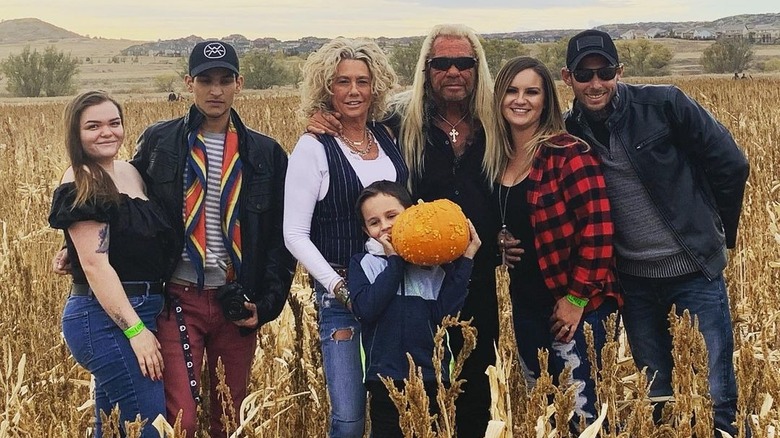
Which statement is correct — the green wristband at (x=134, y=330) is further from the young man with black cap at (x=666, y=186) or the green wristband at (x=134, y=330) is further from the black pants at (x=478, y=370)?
the young man with black cap at (x=666, y=186)

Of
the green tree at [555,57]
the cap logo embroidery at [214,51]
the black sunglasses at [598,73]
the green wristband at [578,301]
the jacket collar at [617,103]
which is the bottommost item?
the green wristband at [578,301]

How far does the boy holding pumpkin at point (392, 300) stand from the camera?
107 inches

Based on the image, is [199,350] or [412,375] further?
[199,350]

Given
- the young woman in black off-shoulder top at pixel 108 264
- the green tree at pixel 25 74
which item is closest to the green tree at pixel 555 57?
the green tree at pixel 25 74

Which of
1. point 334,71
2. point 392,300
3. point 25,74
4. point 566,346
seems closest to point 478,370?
point 566,346

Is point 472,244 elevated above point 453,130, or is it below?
below

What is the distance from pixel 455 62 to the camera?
3.14 meters

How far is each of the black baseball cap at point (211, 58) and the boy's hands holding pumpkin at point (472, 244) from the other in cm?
115

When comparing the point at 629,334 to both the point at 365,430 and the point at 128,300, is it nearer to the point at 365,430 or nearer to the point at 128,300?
the point at 365,430

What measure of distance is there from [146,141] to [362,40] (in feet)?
3.15

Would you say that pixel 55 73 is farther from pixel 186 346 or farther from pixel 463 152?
pixel 463 152

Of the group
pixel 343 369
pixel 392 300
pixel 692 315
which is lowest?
pixel 343 369

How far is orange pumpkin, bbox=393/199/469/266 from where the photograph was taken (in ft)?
8.60

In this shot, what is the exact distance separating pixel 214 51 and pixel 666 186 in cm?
186
